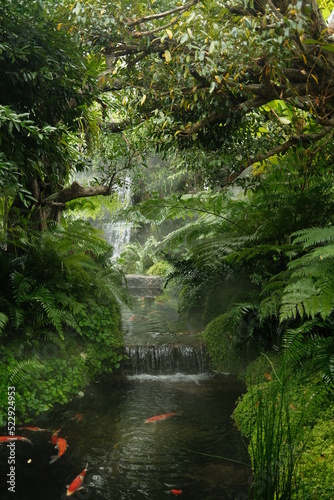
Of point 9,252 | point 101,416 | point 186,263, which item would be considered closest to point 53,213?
point 9,252

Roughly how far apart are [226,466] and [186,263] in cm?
372

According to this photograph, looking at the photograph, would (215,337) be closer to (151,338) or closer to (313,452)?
(151,338)

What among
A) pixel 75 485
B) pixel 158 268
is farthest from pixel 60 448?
pixel 158 268

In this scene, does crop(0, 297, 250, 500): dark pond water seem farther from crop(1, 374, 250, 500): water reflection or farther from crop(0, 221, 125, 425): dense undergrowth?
crop(0, 221, 125, 425): dense undergrowth

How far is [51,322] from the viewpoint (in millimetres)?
4918

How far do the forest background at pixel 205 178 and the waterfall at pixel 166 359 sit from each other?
21 centimetres

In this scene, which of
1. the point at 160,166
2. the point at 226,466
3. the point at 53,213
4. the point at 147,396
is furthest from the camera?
the point at 160,166

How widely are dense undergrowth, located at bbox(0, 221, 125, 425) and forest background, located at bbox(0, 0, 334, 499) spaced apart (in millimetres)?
20

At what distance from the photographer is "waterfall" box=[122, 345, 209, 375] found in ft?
19.0

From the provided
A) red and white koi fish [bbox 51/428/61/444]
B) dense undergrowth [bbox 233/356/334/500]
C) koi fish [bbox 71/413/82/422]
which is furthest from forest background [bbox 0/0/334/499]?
red and white koi fish [bbox 51/428/61/444]

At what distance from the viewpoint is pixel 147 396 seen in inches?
195

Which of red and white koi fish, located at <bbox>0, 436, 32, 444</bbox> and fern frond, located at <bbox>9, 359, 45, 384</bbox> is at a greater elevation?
fern frond, located at <bbox>9, 359, 45, 384</bbox>

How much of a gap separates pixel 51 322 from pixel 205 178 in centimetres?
239

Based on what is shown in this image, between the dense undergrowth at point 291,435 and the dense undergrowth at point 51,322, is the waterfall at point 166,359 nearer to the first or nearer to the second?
the dense undergrowth at point 51,322
